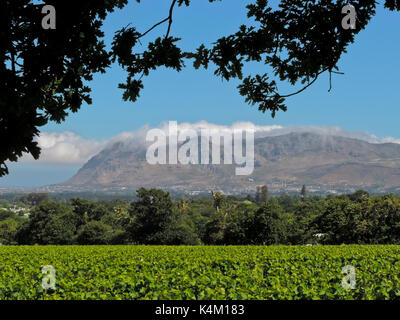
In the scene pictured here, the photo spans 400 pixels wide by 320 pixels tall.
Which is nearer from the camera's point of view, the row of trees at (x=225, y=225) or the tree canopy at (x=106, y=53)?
the tree canopy at (x=106, y=53)

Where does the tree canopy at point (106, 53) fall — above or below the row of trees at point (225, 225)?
above

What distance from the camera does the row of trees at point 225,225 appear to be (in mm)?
53156

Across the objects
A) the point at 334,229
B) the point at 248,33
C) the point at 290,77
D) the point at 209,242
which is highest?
the point at 248,33

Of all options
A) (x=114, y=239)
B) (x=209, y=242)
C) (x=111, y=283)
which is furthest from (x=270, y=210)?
(x=111, y=283)

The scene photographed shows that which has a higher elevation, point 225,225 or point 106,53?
point 106,53

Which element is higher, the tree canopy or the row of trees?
the tree canopy

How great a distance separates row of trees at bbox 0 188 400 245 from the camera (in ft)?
174

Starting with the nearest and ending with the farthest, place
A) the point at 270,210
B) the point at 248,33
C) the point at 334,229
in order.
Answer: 1. the point at 248,33
2. the point at 334,229
3. the point at 270,210

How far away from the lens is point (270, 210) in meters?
61.0

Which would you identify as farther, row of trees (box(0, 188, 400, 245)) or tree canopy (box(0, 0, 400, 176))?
row of trees (box(0, 188, 400, 245))

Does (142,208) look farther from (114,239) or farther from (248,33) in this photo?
(248,33)

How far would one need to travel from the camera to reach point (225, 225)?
7138 cm
